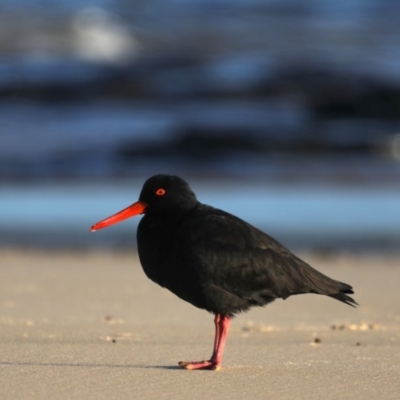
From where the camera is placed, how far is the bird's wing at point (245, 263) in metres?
4.84

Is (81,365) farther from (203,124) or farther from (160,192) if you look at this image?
(203,124)

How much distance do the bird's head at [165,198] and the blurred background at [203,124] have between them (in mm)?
5217

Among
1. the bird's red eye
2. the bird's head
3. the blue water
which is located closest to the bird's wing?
the bird's head

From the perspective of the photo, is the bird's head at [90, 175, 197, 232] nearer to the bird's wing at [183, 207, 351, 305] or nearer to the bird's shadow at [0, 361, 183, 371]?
the bird's wing at [183, 207, 351, 305]

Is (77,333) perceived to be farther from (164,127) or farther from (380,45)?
(380,45)

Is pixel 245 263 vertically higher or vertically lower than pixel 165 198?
lower

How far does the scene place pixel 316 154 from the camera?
1961 centimetres

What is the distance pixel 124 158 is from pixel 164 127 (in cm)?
360

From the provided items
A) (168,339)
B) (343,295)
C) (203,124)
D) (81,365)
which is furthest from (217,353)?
(203,124)

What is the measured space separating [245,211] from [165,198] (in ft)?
23.8

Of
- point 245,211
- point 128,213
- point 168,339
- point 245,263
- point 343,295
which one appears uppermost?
point 245,211

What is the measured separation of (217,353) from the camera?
4871 millimetres

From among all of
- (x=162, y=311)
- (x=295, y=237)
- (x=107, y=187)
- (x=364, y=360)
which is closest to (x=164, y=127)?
(x=107, y=187)

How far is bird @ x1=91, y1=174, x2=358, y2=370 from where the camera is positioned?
4.81 meters
